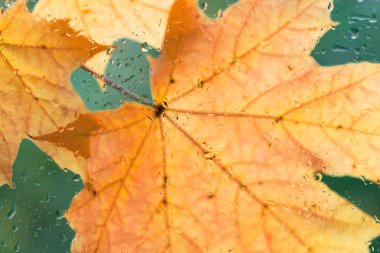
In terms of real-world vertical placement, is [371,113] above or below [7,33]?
below

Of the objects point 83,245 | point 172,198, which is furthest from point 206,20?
point 83,245

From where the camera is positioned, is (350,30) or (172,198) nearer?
(172,198)

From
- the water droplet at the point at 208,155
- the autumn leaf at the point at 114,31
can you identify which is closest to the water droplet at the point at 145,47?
the autumn leaf at the point at 114,31

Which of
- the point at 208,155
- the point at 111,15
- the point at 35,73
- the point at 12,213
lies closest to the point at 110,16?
the point at 111,15

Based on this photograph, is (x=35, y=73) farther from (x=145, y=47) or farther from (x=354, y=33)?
(x=354, y=33)

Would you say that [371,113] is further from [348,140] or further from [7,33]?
[7,33]

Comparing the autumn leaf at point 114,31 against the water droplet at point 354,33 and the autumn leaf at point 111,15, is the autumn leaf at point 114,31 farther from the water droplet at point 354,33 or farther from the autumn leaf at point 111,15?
the water droplet at point 354,33

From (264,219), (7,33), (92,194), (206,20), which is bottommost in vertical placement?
(264,219)
